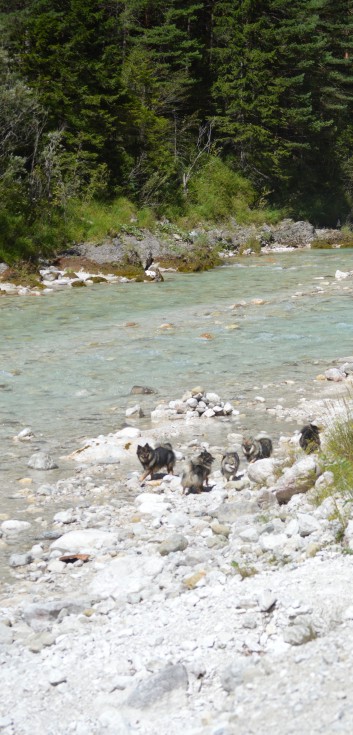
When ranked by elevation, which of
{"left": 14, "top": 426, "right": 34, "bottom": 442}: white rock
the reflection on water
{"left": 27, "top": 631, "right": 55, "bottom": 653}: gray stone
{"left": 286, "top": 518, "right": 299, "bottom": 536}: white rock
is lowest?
the reflection on water

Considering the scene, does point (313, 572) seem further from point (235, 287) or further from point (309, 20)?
point (309, 20)

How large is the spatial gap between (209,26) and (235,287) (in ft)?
98.6

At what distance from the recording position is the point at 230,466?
824cm

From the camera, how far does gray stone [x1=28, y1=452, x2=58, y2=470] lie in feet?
29.6

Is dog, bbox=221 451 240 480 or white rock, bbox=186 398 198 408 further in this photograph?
white rock, bbox=186 398 198 408

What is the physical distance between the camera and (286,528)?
603cm

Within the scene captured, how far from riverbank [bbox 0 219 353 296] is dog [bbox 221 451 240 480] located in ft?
55.0

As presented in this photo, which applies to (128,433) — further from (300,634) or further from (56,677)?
(300,634)

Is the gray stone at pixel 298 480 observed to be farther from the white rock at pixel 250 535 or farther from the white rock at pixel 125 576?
the white rock at pixel 125 576

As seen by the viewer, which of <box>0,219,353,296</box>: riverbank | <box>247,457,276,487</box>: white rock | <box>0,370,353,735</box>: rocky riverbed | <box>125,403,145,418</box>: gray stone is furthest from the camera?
<box>0,219,353,296</box>: riverbank

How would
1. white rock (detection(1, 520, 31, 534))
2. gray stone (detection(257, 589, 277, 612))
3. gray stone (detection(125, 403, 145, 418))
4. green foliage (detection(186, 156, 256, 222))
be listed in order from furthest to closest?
1. green foliage (detection(186, 156, 256, 222))
2. gray stone (detection(125, 403, 145, 418))
3. white rock (detection(1, 520, 31, 534))
4. gray stone (detection(257, 589, 277, 612))

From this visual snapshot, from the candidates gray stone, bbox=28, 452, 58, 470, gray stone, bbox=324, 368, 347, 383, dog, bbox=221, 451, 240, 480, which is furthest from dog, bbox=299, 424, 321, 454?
gray stone, bbox=324, 368, 347, 383

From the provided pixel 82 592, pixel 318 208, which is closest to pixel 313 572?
pixel 82 592

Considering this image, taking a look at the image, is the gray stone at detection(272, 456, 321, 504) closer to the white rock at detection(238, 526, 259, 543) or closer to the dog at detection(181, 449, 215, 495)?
the white rock at detection(238, 526, 259, 543)
